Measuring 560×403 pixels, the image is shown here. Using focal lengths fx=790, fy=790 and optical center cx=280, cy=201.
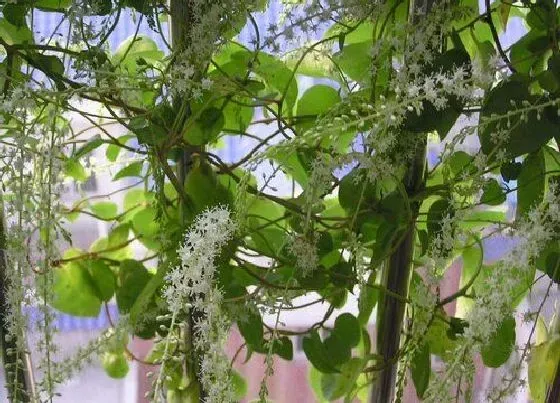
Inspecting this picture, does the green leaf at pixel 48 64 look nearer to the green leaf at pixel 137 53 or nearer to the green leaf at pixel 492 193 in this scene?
the green leaf at pixel 137 53

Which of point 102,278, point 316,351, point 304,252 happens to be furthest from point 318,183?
point 102,278

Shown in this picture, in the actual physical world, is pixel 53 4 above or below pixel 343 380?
above

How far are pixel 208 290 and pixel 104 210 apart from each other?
0.85 feet

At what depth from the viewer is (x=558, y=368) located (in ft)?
1.53

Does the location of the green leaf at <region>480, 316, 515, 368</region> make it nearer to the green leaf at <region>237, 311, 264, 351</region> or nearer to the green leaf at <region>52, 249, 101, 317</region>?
the green leaf at <region>237, 311, 264, 351</region>

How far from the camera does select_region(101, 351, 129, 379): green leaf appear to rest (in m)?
0.59

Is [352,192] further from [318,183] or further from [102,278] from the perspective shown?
[102,278]

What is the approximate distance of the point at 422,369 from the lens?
1.55 feet

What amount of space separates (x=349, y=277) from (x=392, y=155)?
7 centimetres

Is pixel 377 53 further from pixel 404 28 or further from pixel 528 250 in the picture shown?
pixel 528 250

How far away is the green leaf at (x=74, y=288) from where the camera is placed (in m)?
0.56

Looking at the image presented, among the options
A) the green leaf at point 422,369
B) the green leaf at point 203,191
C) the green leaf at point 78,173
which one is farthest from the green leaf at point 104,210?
the green leaf at point 422,369

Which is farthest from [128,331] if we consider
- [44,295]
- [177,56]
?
[177,56]

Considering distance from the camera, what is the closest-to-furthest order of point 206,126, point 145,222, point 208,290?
point 208,290
point 206,126
point 145,222
